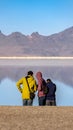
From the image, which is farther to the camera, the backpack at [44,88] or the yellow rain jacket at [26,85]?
the backpack at [44,88]

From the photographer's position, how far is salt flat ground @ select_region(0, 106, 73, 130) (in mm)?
12086

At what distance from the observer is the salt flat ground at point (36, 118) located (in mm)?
12086

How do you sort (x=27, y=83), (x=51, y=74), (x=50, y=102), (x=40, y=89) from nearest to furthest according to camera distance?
1. (x=27, y=83)
2. (x=40, y=89)
3. (x=50, y=102)
4. (x=51, y=74)

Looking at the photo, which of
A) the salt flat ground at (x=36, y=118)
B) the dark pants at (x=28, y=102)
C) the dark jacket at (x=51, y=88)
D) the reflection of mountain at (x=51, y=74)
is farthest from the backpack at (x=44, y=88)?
the reflection of mountain at (x=51, y=74)

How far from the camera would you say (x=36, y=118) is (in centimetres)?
1330

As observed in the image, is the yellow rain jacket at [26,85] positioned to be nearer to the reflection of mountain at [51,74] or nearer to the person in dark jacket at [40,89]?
the person in dark jacket at [40,89]

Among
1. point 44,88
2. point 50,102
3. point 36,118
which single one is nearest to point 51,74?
point 50,102

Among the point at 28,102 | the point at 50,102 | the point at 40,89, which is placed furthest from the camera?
the point at 50,102

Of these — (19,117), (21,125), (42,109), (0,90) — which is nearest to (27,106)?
(42,109)

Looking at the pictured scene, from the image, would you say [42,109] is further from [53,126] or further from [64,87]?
[64,87]

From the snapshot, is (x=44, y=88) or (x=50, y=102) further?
(x=50, y=102)

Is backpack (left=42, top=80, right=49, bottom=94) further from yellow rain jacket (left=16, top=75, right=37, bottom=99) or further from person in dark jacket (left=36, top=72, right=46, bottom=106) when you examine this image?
yellow rain jacket (left=16, top=75, right=37, bottom=99)

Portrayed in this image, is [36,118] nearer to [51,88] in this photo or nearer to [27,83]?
[27,83]

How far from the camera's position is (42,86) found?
15094 mm
